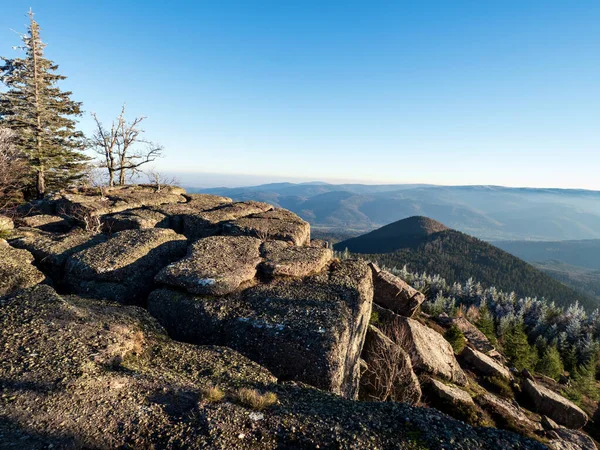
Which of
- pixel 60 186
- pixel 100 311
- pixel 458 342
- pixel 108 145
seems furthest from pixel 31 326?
pixel 60 186

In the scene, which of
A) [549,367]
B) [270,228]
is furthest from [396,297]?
[549,367]

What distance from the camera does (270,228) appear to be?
18250 millimetres

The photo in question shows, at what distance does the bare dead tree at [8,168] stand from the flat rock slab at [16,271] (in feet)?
38.7

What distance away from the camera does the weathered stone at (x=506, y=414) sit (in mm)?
15656

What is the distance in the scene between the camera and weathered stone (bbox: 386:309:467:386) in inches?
708

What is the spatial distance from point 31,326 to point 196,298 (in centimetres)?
463

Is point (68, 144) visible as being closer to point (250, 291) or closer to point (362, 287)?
point (250, 291)

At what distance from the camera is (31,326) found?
25.8 ft

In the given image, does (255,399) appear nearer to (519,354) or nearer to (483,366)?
(483,366)

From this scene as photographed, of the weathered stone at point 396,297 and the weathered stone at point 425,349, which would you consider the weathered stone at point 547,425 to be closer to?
the weathered stone at point 425,349

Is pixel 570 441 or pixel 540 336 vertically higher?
pixel 570 441

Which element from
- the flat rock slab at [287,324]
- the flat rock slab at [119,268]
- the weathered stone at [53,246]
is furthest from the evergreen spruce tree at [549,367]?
→ the weathered stone at [53,246]

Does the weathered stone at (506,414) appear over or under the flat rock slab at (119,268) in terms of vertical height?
under

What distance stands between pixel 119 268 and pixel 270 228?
840 cm
